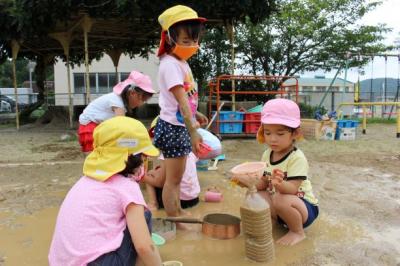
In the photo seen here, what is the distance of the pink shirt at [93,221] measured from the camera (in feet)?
5.65

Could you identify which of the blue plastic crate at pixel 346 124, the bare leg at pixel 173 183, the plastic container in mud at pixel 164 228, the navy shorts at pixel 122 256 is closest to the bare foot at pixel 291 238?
the plastic container in mud at pixel 164 228

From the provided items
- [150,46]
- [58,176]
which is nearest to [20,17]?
[58,176]

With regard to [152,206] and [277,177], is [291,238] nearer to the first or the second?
[277,177]

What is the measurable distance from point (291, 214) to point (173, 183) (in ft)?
2.90

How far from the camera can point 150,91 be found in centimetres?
359

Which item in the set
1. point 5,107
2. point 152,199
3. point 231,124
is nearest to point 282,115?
point 152,199

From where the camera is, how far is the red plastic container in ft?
28.6

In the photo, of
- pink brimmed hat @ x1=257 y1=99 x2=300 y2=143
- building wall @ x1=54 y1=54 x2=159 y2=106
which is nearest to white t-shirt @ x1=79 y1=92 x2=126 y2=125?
pink brimmed hat @ x1=257 y1=99 x2=300 y2=143

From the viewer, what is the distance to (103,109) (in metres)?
3.81

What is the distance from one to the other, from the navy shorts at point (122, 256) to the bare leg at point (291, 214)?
113cm

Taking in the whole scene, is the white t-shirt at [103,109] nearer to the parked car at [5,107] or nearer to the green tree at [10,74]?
the parked car at [5,107]

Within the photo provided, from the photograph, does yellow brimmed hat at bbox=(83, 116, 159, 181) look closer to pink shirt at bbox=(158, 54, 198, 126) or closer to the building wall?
pink shirt at bbox=(158, 54, 198, 126)

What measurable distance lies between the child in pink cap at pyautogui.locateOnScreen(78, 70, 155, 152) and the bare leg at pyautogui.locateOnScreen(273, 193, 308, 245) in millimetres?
1562

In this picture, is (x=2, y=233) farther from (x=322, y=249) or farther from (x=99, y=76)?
(x=99, y=76)
